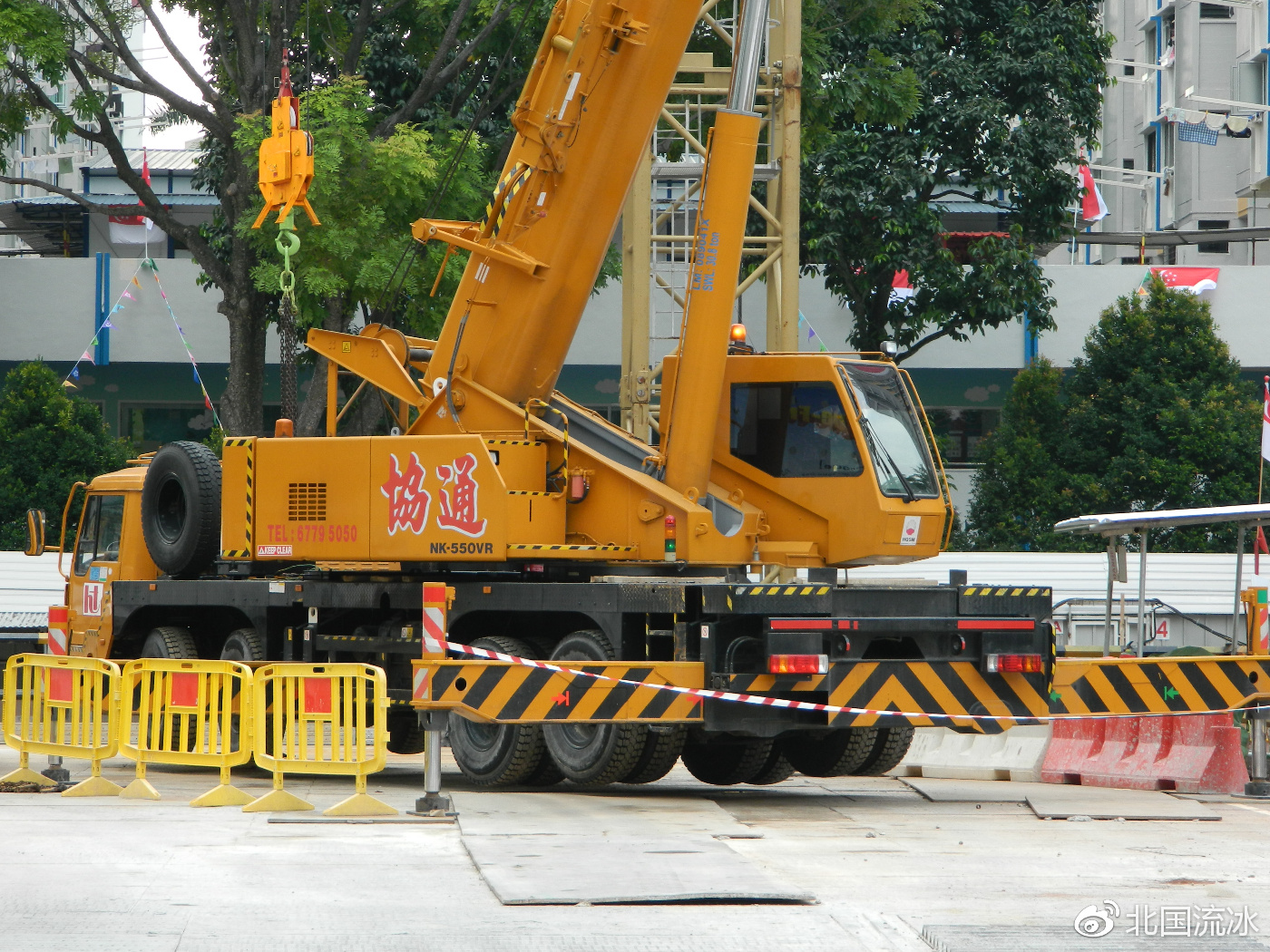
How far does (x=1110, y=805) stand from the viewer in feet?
41.1

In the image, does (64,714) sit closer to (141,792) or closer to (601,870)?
(141,792)

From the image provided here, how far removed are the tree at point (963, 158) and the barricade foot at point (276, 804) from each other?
62.2 feet

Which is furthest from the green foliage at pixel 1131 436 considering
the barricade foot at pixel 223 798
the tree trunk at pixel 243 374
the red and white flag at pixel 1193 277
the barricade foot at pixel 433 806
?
the barricade foot at pixel 433 806

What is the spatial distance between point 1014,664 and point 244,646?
6643mm

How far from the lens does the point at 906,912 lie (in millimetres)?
7707

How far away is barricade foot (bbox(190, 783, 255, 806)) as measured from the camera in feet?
38.3

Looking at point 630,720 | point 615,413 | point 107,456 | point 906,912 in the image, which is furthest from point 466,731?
point 615,413

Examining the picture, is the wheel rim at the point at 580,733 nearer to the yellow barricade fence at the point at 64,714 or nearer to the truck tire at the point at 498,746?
the truck tire at the point at 498,746

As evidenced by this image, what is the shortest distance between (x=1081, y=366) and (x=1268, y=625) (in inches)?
729

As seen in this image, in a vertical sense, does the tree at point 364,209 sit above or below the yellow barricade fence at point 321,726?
above

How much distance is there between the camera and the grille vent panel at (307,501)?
13.6 m

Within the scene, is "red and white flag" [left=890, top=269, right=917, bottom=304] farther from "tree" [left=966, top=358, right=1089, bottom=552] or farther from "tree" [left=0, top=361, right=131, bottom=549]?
"tree" [left=0, top=361, right=131, bottom=549]

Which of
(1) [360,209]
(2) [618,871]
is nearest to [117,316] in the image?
(1) [360,209]

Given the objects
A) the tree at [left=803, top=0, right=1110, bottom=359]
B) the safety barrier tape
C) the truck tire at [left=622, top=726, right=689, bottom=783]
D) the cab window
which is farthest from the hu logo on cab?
the tree at [left=803, top=0, right=1110, bottom=359]
